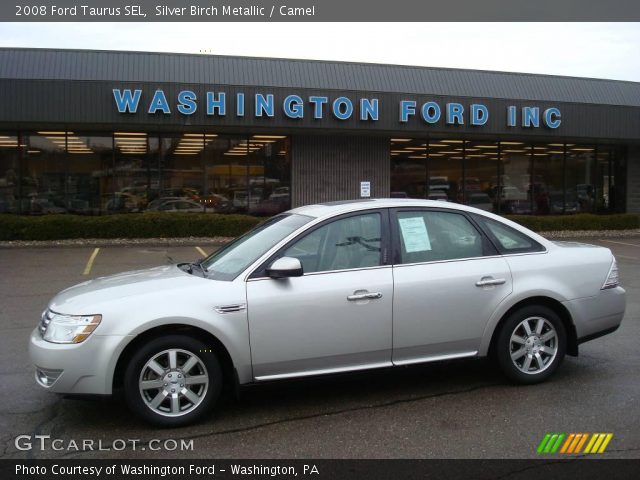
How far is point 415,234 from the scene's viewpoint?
527 centimetres

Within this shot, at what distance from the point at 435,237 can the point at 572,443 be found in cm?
188

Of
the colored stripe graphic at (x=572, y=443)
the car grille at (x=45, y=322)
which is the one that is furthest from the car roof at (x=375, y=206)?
the car grille at (x=45, y=322)

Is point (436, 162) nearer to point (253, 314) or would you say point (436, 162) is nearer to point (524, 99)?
point (524, 99)

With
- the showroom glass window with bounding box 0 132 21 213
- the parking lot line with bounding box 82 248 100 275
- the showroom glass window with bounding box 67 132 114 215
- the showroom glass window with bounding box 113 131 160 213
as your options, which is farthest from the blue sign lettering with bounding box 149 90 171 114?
the showroom glass window with bounding box 0 132 21 213

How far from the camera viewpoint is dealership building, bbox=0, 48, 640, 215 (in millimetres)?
17828

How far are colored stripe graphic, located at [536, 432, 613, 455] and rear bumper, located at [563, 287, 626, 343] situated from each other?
1301mm

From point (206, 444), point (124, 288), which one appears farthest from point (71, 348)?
point (206, 444)

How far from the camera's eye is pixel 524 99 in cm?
2095

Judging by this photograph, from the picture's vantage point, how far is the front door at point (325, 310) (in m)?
4.64

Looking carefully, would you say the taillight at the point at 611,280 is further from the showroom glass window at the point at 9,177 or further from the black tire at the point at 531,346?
the showroom glass window at the point at 9,177

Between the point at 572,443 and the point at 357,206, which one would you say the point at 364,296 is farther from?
the point at 572,443

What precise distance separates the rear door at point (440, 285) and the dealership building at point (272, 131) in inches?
450

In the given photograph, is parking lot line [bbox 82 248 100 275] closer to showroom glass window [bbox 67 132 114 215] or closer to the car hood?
showroom glass window [bbox 67 132 114 215]
